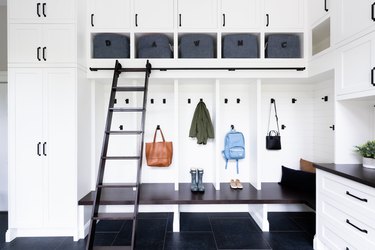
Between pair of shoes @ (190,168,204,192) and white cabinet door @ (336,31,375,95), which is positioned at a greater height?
white cabinet door @ (336,31,375,95)

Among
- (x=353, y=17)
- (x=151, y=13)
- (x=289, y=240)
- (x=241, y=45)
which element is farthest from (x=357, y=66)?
(x=151, y=13)

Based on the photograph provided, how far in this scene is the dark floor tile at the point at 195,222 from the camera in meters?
2.62

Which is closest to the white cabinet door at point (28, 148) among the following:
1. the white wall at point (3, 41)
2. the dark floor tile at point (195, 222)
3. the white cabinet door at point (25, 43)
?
the white cabinet door at point (25, 43)

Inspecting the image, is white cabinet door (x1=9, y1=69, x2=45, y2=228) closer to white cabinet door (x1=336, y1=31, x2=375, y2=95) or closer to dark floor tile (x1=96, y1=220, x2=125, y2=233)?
dark floor tile (x1=96, y1=220, x2=125, y2=233)

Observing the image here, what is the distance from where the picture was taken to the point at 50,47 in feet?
7.84

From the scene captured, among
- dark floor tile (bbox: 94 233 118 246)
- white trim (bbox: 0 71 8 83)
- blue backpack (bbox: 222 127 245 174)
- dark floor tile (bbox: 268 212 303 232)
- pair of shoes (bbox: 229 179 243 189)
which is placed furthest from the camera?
white trim (bbox: 0 71 8 83)

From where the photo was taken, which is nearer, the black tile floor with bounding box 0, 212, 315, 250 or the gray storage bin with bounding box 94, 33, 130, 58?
the black tile floor with bounding box 0, 212, 315, 250

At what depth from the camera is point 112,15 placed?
2.62 m

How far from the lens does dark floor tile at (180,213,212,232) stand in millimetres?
2619

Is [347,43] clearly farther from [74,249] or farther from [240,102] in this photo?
[74,249]

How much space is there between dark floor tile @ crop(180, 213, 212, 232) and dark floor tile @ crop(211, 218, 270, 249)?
0.10 metres

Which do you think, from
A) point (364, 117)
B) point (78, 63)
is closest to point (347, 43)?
point (364, 117)

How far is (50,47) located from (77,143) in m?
1.18

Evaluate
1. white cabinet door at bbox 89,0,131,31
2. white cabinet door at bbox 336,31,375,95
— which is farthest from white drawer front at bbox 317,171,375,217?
white cabinet door at bbox 89,0,131,31
